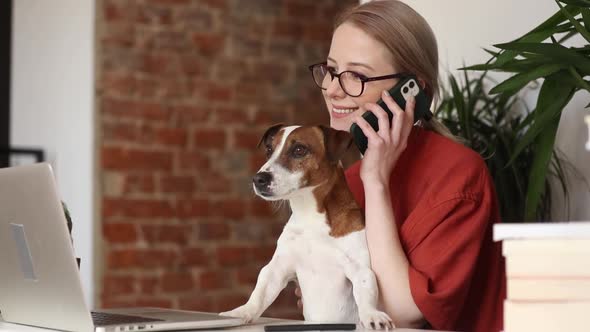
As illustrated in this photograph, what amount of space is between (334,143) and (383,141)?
0.10m

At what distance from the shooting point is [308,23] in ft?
13.4

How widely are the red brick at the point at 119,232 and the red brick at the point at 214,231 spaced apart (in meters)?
0.31

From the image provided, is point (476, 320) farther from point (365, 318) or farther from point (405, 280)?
point (365, 318)

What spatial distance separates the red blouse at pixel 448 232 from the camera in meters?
1.61

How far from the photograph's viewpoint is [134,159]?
361cm

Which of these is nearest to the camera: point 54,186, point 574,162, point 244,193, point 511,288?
point 511,288

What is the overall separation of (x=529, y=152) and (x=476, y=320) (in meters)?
0.62

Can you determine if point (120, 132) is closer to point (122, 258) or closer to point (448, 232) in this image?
point (122, 258)

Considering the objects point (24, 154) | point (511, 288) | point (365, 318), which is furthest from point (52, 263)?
point (24, 154)

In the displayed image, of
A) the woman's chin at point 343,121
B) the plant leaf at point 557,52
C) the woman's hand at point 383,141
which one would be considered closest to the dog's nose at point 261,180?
the woman's hand at point 383,141

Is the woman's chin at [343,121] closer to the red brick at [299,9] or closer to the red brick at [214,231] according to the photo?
the red brick at [214,231]

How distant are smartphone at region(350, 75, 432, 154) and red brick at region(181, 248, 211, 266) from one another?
7.04ft

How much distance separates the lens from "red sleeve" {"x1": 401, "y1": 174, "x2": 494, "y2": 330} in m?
1.58

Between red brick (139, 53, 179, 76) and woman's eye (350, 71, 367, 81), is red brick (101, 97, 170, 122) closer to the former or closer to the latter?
red brick (139, 53, 179, 76)
